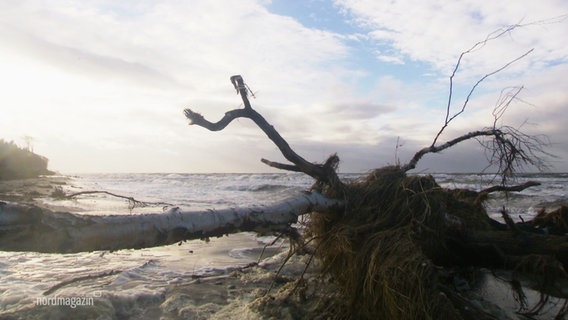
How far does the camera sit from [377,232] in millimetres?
3291

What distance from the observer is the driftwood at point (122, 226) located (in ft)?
6.53

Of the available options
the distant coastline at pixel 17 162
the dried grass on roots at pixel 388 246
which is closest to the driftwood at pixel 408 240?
the dried grass on roots at pixel 388 246

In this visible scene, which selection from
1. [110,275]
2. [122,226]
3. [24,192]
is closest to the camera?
[122,226]

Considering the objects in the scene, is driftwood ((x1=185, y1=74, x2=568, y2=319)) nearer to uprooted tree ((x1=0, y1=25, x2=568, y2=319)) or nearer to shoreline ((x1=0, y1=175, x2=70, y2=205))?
uprooted tree ((x1=0, y1=25, x2=568, y2=319))

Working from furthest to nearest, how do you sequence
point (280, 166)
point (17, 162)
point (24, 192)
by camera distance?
point (17, 162), point (24, 192), point (280, 166)

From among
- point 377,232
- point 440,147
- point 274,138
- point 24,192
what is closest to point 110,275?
point 274,138

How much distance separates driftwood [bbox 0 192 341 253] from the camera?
78.3 inches

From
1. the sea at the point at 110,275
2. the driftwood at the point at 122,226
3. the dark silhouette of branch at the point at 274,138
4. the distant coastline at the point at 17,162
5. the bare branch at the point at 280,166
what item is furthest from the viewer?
the distant coastline at the point at 17,162

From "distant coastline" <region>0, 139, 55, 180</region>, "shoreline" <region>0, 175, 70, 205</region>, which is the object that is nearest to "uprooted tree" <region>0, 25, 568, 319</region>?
"shoreline" <region>0, 175, 70, 205</region>

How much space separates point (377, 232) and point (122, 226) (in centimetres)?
201

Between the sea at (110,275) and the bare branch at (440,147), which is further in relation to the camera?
→ the bare branch at (440,147)

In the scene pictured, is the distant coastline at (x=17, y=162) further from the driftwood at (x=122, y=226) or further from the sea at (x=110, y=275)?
the driftwood at (x=122, y=226)

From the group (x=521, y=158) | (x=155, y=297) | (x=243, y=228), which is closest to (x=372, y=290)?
(x=243, y=228)

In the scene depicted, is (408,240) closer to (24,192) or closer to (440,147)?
(440,147)
